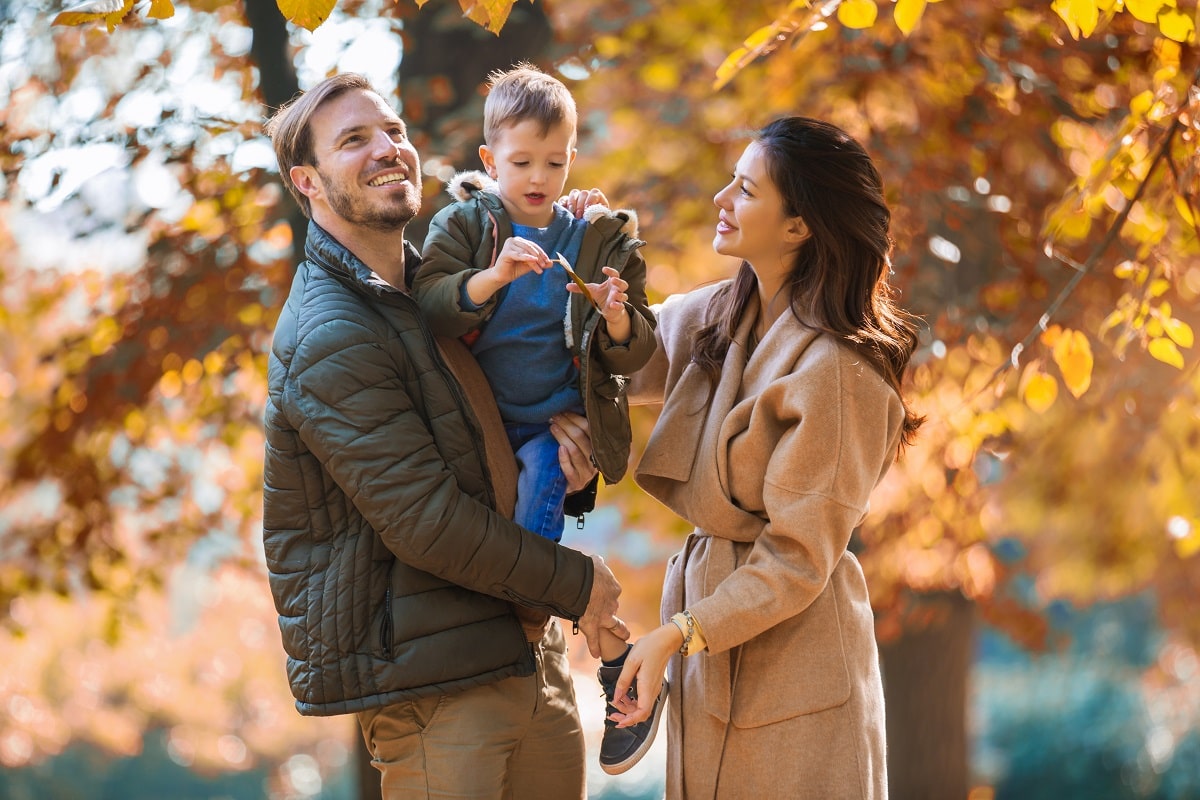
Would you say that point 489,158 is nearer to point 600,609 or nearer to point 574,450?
point 574,450

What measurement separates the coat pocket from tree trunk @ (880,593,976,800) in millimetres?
4674

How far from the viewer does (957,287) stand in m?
6.36

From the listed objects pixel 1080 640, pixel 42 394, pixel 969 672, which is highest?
pixel 42 394

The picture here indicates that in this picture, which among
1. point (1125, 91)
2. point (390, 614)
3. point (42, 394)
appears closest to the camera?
point (390, 614)

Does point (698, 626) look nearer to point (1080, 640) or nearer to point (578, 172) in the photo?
point (578, 172)

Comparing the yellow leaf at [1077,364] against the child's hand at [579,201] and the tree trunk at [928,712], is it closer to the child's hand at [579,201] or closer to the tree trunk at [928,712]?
the child's hand at [579,201]

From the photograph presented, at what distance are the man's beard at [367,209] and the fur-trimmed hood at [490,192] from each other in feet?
0.71

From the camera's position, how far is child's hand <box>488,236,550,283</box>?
2.65 meters

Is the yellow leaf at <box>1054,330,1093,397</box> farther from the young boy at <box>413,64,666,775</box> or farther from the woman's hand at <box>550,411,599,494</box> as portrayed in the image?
the woman's hand at <box>550,411,599,494</box>

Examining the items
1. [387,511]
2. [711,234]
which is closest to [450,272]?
[387,511]

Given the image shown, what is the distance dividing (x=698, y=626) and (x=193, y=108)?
11.7 ft

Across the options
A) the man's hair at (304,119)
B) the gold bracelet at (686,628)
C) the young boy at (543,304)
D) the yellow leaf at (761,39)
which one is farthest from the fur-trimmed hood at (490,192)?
the gold bracelet at (686,628)

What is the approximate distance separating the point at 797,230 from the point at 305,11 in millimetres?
1244


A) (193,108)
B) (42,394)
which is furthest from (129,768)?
(193,108)
